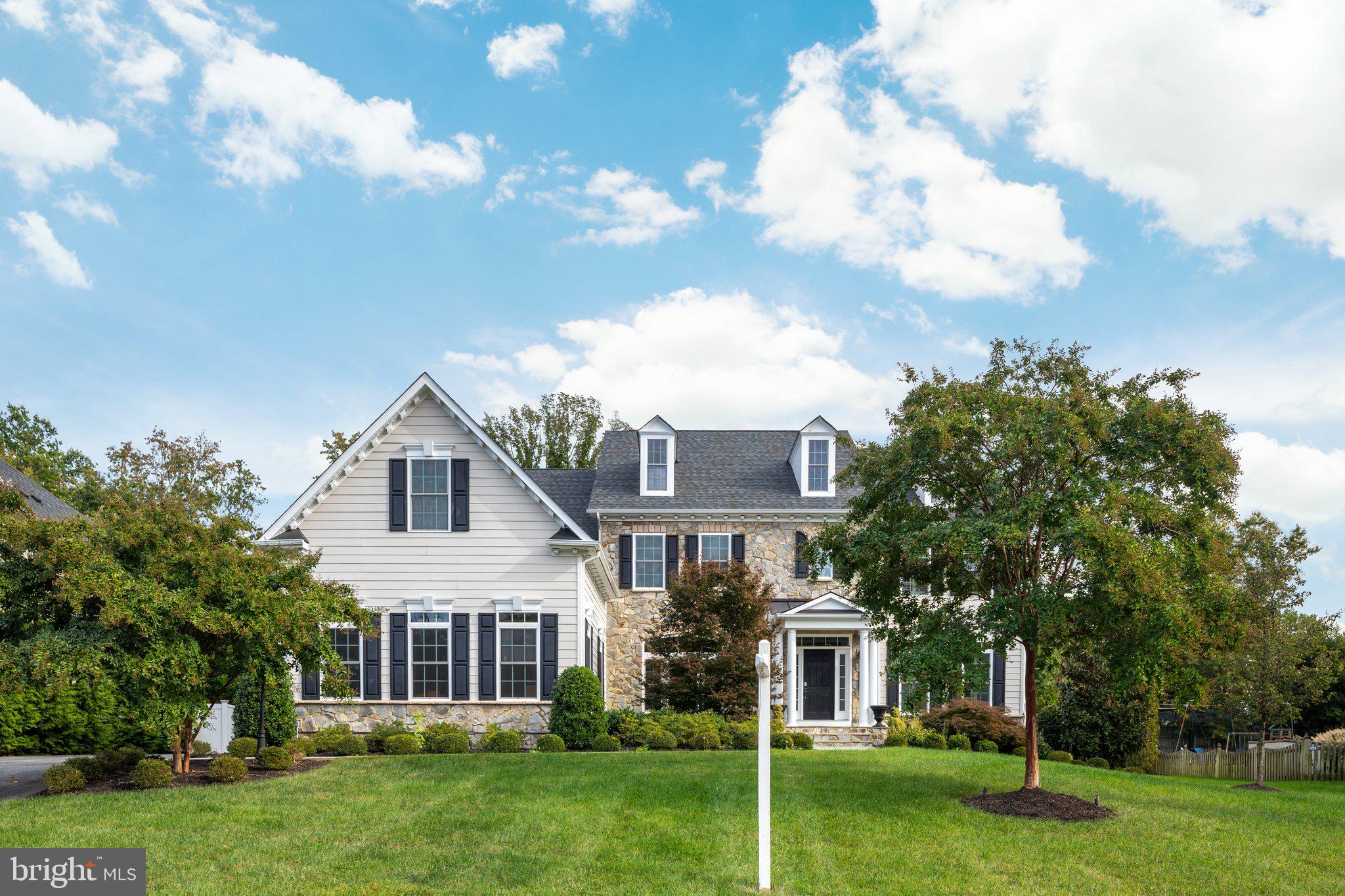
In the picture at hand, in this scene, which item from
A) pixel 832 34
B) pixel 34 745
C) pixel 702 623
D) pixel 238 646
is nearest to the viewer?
pixel 238 646

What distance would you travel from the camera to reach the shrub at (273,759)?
14.3m

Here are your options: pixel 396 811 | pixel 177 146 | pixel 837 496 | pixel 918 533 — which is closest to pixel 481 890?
pixel 396 811

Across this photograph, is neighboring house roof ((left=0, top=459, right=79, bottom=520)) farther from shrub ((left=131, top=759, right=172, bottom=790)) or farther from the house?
shrub ((left=131, top=759, right=172, bottom=790))

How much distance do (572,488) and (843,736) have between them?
11101mm

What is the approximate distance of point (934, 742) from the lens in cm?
2194

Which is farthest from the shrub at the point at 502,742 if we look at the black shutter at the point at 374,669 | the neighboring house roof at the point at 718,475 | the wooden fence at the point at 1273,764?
the wooden fence at the point at 1273,764

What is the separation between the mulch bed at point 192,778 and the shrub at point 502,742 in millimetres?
3986

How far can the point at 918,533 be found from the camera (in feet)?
39.1

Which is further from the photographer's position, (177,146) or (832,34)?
(177,146)

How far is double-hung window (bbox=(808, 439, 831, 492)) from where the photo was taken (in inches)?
1056

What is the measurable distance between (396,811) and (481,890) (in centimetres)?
365

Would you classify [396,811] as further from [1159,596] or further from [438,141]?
[438,141]

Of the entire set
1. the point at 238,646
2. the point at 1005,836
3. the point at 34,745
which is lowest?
the point at 34,745

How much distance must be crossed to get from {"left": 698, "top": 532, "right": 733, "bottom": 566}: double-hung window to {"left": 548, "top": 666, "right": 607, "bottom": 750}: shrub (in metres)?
7.55
